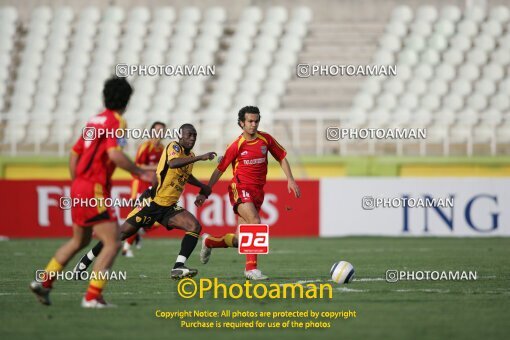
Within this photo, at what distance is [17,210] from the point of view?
73.2ft

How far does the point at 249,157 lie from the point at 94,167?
3.94 m

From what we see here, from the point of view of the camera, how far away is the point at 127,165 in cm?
962

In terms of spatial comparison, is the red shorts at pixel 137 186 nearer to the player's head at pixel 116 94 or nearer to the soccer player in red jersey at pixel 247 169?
the soccer player in red jersey at pixel 247 169

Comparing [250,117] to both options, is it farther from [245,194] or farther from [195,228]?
[195,228]

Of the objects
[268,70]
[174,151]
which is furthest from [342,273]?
[268,70]

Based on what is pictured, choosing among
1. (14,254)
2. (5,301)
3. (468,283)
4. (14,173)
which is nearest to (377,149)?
(14,173)

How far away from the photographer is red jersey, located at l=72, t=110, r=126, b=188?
9.80 meters

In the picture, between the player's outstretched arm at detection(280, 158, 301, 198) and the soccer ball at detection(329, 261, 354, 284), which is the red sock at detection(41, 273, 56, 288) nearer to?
the soccer ball at detection(329, 261, 354, 284)

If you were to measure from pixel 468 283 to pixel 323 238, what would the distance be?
9.68 metres

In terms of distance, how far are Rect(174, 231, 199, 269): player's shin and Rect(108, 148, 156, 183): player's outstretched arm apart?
3426 millimetres

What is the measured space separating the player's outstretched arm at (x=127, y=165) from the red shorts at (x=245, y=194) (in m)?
4.04

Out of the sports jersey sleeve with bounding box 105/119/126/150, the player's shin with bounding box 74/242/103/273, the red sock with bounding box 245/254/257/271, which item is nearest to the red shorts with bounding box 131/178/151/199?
the player's shin with bounding box 74/242/103/273

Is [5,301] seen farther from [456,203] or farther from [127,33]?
[127,33]

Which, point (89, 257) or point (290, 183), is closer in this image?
point (89, 257)
